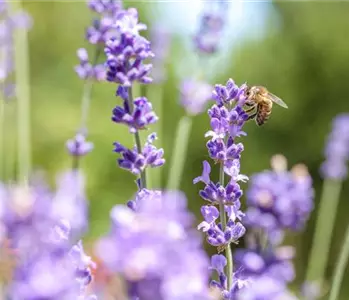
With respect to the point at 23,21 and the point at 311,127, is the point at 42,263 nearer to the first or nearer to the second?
the point at 23,21

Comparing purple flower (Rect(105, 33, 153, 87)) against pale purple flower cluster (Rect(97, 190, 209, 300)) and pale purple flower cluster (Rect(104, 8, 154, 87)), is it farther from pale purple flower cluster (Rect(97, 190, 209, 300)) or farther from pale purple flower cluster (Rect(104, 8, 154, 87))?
pale purple flower cluster (Rect(97, 190, 209, 300))

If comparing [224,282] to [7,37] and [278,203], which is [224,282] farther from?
[7,37]

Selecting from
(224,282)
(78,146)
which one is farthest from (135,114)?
(78,146)

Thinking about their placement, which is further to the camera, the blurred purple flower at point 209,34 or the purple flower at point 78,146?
the blurred purple flower at point 209,34

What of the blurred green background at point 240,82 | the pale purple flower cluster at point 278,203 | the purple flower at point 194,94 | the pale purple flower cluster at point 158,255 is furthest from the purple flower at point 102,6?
the blurred green background at point 240,82

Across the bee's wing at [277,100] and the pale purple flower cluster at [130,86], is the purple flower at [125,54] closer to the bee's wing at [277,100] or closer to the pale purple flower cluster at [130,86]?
the pale purple flower cluster at [130,86]

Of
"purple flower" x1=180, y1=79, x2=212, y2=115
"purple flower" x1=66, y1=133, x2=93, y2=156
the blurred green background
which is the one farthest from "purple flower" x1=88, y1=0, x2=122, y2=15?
the blurred green background
